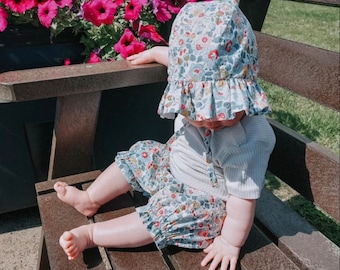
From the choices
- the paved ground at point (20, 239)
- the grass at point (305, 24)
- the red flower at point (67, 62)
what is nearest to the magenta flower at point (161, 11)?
the red flower at point (67, 62)

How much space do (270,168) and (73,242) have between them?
85 cm

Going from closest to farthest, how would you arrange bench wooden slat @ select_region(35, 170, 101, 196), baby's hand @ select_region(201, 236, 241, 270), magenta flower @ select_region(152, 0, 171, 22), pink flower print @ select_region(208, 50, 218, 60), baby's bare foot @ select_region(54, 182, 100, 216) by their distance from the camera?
pink flower print @ select_region(208, 50, 218, 60)
baby's hand @ select_region(201, 236, 241, 270)
baby's bare foot @ select_region(54, 182, 100, 216)
bench wooden slat @ select_region(35, 170, 101, 196)
magenta flower @ select_region(152, 0, 171, 22)

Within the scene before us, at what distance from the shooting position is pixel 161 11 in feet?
6.91

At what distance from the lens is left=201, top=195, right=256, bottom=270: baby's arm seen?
1543 millimetres

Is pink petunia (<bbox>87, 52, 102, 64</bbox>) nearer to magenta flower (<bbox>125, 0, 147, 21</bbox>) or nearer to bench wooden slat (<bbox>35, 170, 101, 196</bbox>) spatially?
magenta flower (<bbox>125, 0, 147, 21</bbox>)

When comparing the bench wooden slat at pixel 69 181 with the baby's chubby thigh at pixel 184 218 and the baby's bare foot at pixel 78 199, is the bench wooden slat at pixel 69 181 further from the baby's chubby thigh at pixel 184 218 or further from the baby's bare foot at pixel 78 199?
the baby's chubby thigh at pixel 184 218

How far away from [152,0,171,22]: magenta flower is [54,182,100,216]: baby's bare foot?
32.7 inches

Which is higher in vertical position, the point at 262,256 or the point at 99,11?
the point at 99,11

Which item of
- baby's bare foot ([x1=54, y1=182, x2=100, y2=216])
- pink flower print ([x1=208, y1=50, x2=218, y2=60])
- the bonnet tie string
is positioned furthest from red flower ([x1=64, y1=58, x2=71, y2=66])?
pink flower print ([x1=208, y1=50, x2=218, y2=60])

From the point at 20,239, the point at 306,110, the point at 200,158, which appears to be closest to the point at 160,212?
the point at 200,158

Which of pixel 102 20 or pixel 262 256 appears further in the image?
pixel 102 20

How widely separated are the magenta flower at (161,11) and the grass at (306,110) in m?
1.43

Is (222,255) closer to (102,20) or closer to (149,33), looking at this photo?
(149,33)

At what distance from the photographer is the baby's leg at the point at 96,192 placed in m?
1.75
